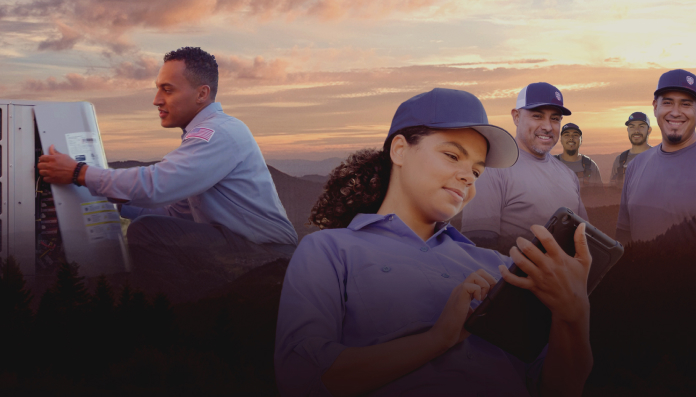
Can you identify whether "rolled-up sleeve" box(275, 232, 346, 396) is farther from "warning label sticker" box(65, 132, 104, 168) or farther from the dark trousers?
"warning label sticker" box(65, 132, 104, 168)

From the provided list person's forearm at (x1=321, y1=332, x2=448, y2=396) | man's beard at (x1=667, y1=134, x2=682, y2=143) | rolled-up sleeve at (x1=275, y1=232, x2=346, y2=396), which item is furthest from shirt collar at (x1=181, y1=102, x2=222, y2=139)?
man's beard at (x1=667, y1=134, x2=682, y2=143)

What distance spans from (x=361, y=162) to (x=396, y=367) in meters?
1.00

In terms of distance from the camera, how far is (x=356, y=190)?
8.27 feet

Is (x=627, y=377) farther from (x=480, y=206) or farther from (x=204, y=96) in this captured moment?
(x=204, y=96)

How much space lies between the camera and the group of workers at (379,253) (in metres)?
1.90

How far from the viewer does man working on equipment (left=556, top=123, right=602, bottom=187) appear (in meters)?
6.89

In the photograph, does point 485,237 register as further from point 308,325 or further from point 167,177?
point 308,325

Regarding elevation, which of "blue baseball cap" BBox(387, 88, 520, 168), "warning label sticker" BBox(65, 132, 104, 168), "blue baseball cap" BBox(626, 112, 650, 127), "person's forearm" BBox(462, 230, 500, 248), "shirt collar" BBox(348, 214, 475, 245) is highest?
"blue baseball cap" BBox(387, 88, 520, 168)

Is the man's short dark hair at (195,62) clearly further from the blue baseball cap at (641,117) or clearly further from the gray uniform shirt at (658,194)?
the blue baseball cap at (641,117)

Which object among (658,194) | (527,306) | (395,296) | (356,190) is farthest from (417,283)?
(658,194)

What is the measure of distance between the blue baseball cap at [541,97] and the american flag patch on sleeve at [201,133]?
266cm

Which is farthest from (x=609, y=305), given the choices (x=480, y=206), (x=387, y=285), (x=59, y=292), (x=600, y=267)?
(x=59, y=292)

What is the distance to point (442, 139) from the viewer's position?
2.28 metres

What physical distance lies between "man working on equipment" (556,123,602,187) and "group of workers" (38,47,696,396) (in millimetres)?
4494
